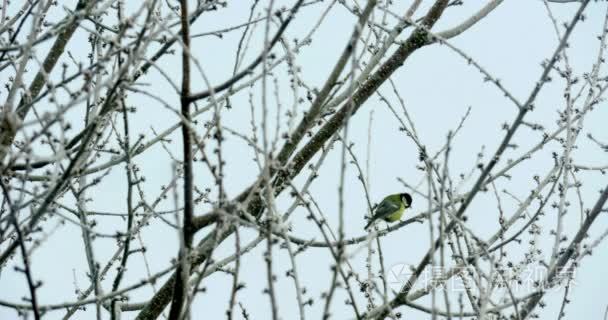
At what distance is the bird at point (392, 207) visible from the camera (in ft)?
27.4

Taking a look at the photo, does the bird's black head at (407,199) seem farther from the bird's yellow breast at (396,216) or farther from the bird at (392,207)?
the bird's yellow breast at (396,216)

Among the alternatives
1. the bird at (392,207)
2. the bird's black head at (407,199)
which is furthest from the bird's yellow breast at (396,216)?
the bird's black head at (407,199)

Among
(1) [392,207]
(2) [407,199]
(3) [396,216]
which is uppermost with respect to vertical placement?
(2) [407,199]

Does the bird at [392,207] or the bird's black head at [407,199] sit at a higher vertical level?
the bird's black head at [407,199]

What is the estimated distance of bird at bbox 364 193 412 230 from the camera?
27.4 feet

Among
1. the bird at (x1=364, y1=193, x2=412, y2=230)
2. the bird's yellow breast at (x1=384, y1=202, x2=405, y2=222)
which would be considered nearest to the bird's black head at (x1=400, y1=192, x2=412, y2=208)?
the bird at (x1=364, y1=193, x2=412, y2=230)

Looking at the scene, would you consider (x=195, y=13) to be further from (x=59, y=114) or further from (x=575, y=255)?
(x=575, y=255)

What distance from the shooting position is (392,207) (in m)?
8.48

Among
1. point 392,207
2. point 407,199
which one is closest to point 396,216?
point 407,199

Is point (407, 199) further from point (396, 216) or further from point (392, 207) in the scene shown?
point (392, 207)

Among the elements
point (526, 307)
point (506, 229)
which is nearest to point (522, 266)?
point (506, 229)

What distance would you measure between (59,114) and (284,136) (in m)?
1.17

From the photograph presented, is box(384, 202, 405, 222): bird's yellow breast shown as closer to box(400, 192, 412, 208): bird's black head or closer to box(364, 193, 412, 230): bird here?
box(364, 193, 412, 230): bird

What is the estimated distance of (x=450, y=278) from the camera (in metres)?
4.07
